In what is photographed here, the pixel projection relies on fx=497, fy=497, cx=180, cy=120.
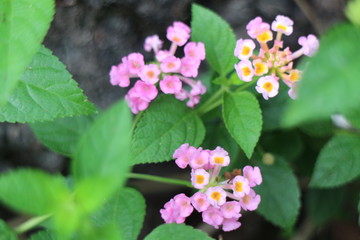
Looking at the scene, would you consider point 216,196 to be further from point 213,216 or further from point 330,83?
point 330,83

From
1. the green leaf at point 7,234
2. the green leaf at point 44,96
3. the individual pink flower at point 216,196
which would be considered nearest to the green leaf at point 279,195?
the individual pink flower at point 216,196

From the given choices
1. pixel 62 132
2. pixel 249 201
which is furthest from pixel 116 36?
pixel 249 201

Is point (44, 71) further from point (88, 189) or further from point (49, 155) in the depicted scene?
point (49, 155)

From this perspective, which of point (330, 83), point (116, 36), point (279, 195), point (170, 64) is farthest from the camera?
point (116, 36)

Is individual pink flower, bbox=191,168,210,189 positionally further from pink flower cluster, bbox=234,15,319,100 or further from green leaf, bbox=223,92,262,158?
pink flower cluster, bbox=234,15,319,100

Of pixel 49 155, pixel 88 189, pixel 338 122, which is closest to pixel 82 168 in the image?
pixel 88 189

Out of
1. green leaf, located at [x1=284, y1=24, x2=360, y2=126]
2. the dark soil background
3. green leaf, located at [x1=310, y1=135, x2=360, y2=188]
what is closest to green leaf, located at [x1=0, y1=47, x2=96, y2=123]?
the dark soil background

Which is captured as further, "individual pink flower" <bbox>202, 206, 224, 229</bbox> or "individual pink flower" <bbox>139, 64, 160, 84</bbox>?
"individual pink flower" <bbox>139, 64, 160, 84</bbox>
